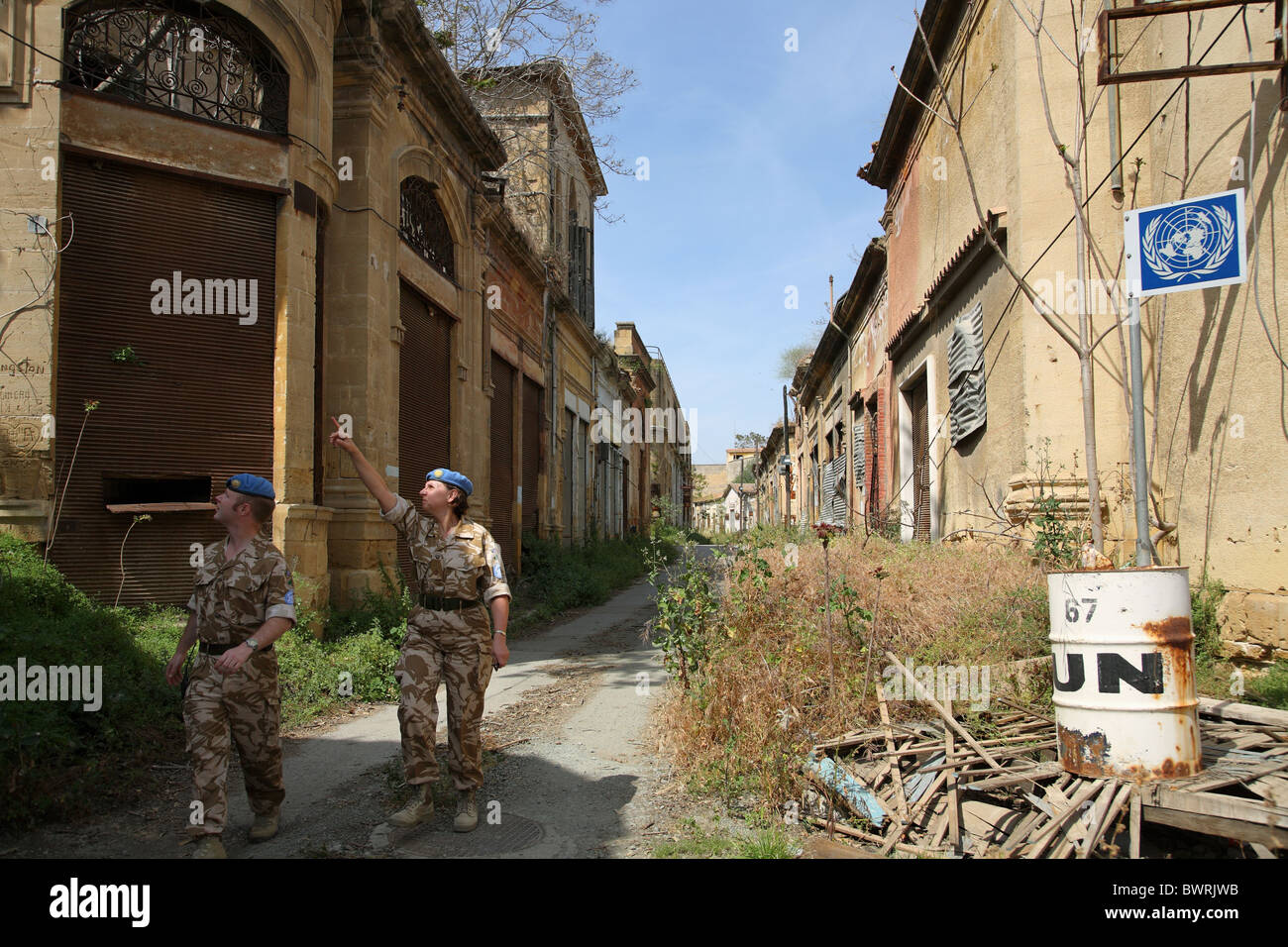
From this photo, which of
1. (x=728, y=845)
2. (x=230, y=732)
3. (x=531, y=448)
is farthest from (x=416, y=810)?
(x=531, y=448)

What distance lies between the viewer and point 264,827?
403cm

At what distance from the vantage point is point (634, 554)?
2236cm

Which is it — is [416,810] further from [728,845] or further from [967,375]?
[967,375]

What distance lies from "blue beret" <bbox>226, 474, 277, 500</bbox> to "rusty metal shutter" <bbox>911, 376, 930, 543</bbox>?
28.8 ft

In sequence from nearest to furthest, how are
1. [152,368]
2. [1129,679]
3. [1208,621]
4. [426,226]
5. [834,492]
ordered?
[1129,679]
[1208,621]
[152,368]
[426,226]
[834,492]

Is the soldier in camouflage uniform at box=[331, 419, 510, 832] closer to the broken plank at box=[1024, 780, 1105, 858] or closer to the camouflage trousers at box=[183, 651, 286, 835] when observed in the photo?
the camouflage trousers at box=[183, 651, 286, 835]

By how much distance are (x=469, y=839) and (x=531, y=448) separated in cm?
1343

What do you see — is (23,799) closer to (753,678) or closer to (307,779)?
(307,779)

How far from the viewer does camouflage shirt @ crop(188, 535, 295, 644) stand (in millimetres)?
3926

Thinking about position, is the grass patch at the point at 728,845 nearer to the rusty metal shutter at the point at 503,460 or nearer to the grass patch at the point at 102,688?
the grass patch at the point at 102,688

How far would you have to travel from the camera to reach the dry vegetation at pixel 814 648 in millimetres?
4691

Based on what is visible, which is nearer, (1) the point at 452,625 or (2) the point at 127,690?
(1) the point at 452,625
